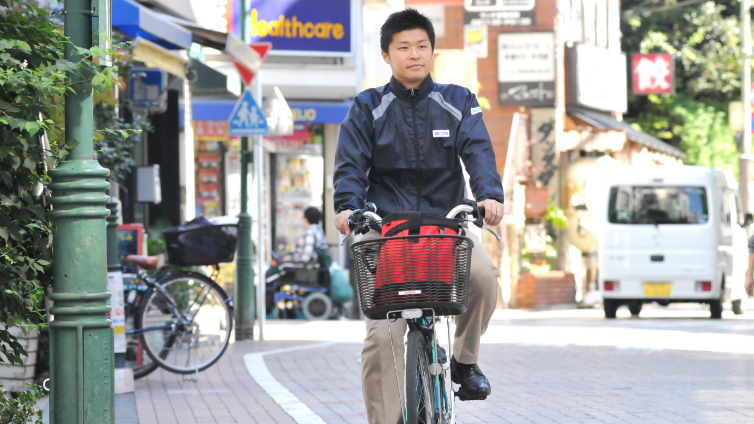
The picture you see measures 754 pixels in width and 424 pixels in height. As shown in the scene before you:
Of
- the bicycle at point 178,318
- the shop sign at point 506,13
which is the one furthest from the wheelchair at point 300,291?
the bicycle at point 178,318

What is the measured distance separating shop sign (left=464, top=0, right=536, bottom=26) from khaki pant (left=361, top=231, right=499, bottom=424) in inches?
736

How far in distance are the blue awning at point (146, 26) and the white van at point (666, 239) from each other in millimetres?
9154

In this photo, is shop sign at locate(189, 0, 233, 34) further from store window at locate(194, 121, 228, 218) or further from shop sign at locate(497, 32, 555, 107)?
shop sign at locate(497, 32, 555, 107)

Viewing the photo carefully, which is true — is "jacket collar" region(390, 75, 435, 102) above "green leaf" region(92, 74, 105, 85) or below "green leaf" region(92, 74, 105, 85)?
below

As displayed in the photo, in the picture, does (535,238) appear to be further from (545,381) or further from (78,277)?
(78,277)

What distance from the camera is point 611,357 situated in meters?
11.1

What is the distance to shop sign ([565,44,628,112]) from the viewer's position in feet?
89.9

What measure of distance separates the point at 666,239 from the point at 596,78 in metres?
10.9

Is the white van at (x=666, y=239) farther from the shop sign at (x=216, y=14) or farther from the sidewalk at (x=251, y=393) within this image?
the sidewalk at (x=251, y=393)

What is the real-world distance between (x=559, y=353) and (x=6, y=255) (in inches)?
285

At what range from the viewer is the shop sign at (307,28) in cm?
2322

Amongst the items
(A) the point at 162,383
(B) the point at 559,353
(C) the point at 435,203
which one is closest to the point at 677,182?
(B) the point at 559,353

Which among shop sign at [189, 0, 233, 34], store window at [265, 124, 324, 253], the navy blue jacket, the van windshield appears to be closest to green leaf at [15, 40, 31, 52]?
the navy blue jacket

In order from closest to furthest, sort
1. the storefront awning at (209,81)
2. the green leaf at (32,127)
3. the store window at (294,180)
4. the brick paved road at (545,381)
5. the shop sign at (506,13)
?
1. the green leaf at (32,127)
2. the brick paved road at (545,381)
3. the storefront awning at (209,81)
4. the store window at (294,180)
5. the shop sign at (506,13)
